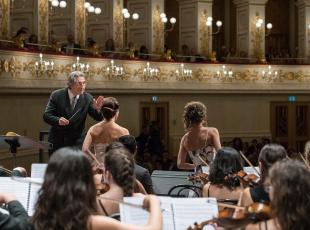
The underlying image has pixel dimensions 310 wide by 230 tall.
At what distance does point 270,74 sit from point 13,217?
1869 centimetres

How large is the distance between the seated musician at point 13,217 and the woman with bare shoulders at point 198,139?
3.52 m

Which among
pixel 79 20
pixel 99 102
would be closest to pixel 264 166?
pixel 99 102

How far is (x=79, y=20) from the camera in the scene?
17.9 m

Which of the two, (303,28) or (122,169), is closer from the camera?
(122,169)

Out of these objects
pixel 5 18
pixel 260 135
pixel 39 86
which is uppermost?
pixel 5 18

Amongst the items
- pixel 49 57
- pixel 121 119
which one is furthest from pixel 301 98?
pixel 49 57

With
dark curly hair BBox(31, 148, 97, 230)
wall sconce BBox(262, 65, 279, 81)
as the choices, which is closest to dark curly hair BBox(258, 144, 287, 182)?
dark curly hair BBox(31, 148, 97, 230)

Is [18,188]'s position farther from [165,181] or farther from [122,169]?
[165,181]

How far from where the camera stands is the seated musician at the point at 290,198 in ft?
9.87

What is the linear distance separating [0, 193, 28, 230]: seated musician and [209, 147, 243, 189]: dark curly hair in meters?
2.13

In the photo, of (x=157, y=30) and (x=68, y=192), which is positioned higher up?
(x=157, y=30)

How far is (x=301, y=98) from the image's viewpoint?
22328mm

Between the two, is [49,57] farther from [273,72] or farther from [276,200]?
[276,200]

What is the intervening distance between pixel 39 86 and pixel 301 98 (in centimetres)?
1076
